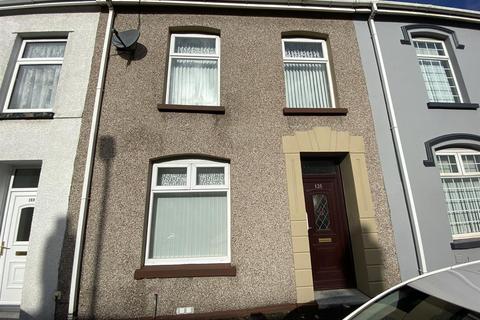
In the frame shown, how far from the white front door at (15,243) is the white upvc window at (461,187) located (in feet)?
26.0

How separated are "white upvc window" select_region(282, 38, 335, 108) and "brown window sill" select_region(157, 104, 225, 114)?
150 centimetres

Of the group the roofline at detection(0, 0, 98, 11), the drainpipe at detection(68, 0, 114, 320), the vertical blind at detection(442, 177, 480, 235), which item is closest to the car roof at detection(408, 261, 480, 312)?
the vertical blind at detection(442, 177, 480, 235)

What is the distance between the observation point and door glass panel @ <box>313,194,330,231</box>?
513 centimetres

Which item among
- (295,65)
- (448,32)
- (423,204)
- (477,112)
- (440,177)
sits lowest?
(423,204)

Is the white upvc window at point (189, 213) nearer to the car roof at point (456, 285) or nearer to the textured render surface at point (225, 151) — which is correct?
the textured render surface at point (225, 151)

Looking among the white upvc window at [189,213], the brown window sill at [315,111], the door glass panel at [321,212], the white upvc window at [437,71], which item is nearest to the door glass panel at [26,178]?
the white upvc window at [189,213]

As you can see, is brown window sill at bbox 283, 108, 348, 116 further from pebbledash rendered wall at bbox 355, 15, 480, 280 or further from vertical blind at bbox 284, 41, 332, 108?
pebbledash rendered wall at bbox 355, 15, 480, 280

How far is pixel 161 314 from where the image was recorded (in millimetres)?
4164

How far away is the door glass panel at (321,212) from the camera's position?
5.13m

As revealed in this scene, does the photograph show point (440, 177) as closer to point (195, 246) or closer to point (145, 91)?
point (195, 246)

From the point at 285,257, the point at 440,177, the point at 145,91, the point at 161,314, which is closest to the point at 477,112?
the point at 440,177

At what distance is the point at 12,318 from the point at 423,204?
730 centimetres

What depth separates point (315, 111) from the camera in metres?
5.25

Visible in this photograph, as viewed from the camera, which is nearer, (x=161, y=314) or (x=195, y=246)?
Answer: (x=161, y=314)
